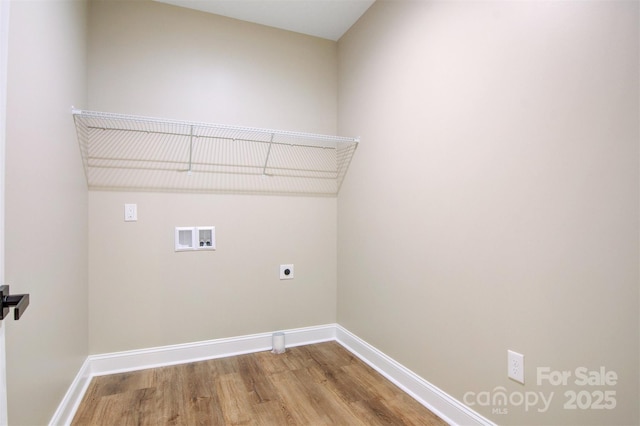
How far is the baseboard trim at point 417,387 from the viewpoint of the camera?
5.45 feet

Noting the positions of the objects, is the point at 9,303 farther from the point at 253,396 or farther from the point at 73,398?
the point at 253,396

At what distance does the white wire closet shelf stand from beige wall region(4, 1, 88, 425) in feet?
0.72

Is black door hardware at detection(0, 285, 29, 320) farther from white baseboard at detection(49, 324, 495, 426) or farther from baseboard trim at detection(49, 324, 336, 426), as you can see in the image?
baseboard trim at detection(49, 324, 336, 426)

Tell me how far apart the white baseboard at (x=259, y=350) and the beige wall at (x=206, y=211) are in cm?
7

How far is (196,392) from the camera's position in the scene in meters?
2.01

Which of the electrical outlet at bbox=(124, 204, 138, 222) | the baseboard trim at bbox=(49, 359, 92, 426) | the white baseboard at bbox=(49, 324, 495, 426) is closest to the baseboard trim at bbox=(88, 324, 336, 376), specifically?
the white baseboard at bbox=(49, 324, 495, 426)

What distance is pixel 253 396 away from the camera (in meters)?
1.98

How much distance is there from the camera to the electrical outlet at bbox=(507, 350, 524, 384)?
1.42 meters

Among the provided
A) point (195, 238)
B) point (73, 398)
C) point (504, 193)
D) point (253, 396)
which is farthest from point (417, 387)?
point (73, 398)

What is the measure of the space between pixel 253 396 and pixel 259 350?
25.0 inches

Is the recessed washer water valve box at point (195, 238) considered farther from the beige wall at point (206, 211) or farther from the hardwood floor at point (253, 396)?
the hardwood floor at point (253, 396)

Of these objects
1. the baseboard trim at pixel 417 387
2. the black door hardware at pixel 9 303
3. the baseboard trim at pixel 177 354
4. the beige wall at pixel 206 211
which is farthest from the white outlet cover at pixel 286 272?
the black door hardware at pixel 9 303

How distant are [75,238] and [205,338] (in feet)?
3.67

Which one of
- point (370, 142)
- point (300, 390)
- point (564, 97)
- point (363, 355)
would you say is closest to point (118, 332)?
point (300, 390)
